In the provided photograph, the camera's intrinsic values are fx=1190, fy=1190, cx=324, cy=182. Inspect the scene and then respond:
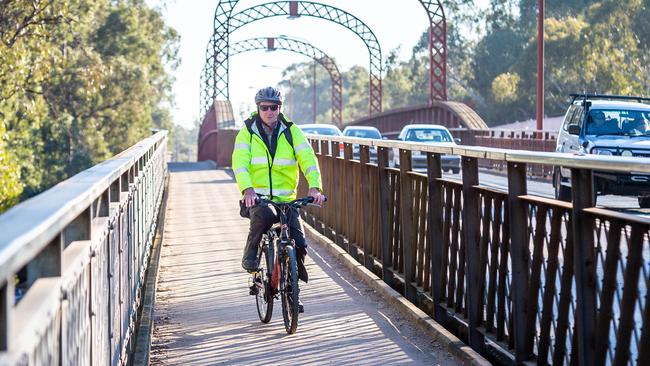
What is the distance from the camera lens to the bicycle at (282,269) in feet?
26.6

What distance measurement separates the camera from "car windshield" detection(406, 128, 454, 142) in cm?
3258

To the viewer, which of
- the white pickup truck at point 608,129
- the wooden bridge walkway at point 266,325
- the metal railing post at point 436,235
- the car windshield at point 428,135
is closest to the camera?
the wooden bridge walkway at point 266,325

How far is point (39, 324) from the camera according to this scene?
9.28ft

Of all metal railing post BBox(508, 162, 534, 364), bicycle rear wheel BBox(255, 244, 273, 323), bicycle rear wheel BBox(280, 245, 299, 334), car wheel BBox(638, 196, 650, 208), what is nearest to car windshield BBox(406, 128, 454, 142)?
car wheel BBox(638, 196, 650, 208)

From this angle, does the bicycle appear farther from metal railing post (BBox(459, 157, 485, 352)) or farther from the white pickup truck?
the white pickup truck

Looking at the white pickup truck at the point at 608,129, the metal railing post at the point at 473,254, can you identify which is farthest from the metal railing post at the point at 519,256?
the white pickup truck at the point at 608,129

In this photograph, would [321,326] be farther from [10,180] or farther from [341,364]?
[10,180]

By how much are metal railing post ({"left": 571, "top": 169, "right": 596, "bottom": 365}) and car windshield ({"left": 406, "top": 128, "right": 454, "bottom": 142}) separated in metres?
27.0

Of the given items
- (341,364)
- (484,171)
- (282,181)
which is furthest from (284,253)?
(484,171)

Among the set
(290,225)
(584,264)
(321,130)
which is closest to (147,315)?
(290,225)

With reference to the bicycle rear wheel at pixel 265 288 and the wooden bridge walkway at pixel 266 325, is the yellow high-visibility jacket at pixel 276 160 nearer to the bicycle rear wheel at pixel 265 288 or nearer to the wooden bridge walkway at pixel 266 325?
the bicycle rear wheel at pixel 265 288

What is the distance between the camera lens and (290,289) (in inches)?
321

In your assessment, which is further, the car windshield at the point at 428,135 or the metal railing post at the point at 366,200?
the car windshield at the point at 428,135

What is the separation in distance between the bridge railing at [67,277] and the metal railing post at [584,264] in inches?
81.1
